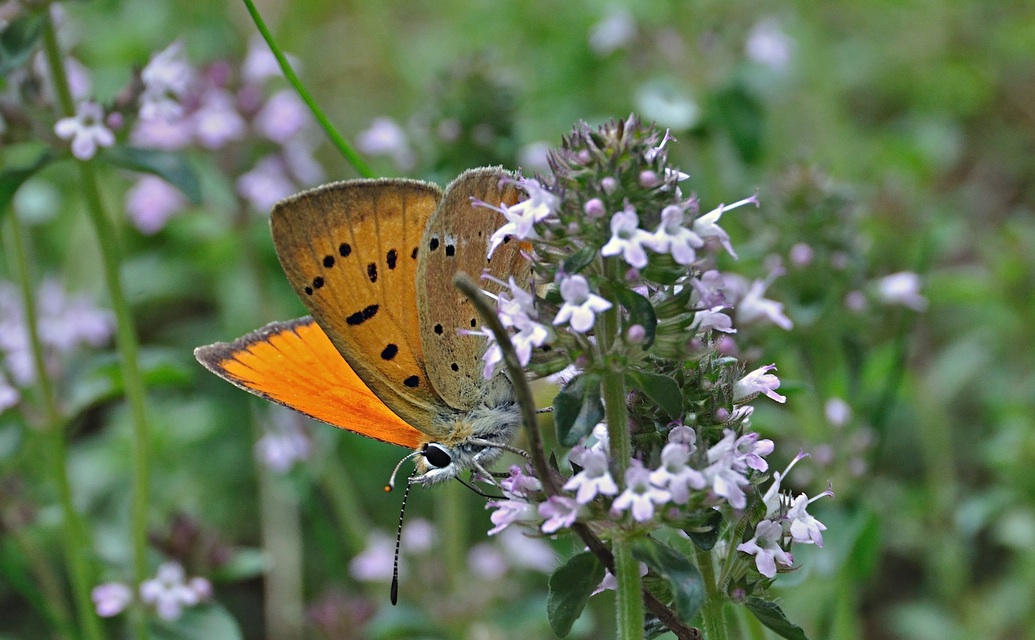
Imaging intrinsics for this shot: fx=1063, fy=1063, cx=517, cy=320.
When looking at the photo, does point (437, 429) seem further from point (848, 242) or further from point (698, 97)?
point (698, 97)

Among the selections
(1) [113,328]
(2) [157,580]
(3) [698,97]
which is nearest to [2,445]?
(2) [157,580]

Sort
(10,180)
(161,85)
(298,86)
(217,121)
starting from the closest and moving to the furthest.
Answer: (298,86) → (10,180) → (161,85) → (217,121)

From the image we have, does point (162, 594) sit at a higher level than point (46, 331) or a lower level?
lower

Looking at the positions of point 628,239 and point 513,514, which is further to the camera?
point 513,514

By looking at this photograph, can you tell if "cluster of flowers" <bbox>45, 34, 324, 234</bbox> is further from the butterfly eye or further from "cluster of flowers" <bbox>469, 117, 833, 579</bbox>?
"cluster of flowers" <bbox>469, 117, 833, 579</bbox>

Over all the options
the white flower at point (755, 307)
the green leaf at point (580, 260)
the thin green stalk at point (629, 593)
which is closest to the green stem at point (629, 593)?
the thin green stalk at point (629, 593)

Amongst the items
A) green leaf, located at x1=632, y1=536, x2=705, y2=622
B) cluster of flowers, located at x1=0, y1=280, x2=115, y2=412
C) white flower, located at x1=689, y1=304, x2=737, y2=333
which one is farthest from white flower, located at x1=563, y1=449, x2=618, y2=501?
cluster of flowers, located at x1=0, y1=280, x2=115, y2=412

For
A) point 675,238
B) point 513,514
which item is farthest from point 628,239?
point 513,514

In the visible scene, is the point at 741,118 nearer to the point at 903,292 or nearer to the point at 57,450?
the point at 903,292
